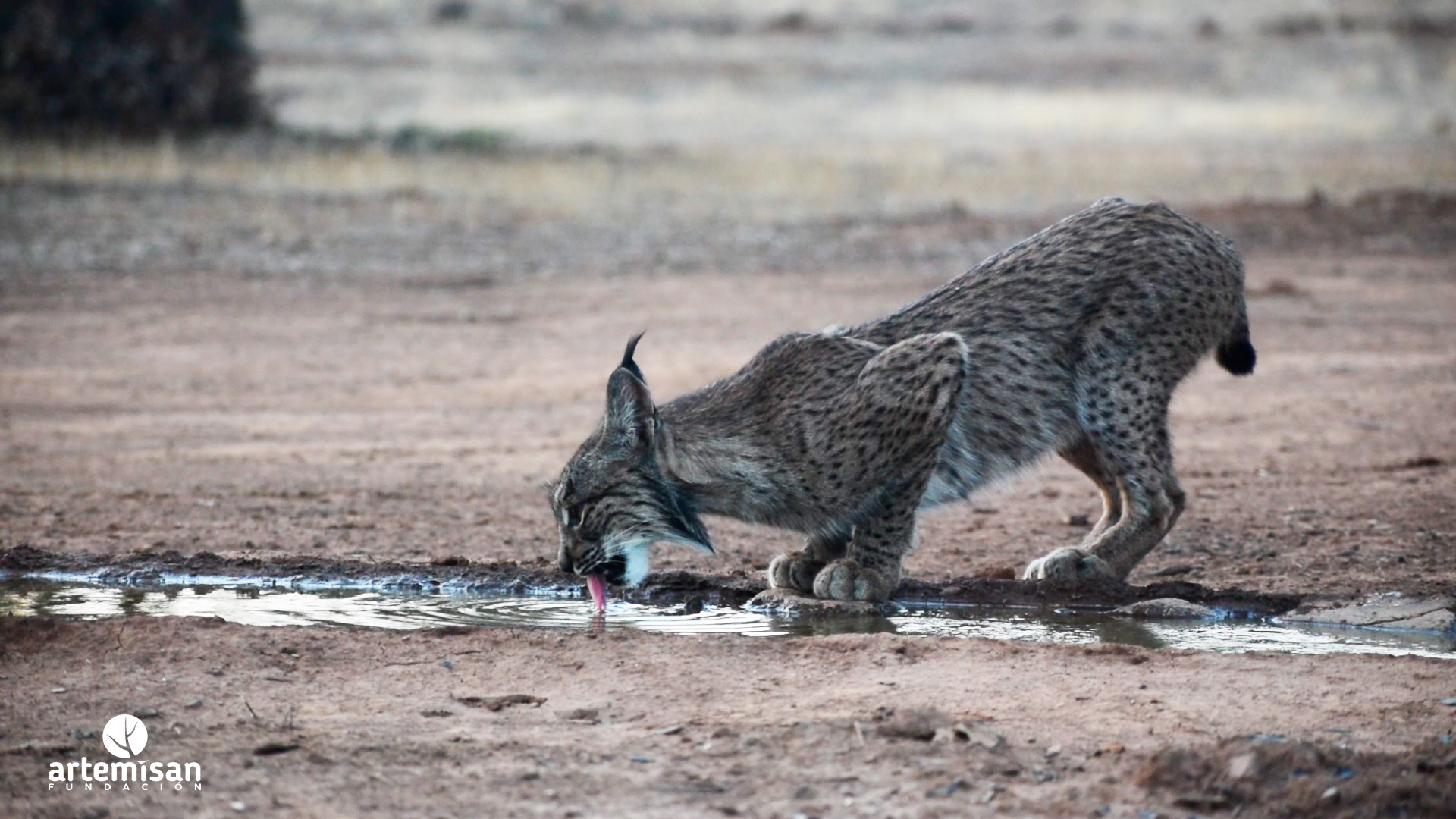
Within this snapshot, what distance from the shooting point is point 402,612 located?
702 cm

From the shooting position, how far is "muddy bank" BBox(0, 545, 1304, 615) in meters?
7.11

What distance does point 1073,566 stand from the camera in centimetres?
745

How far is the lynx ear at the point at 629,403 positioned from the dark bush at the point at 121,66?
19702mm

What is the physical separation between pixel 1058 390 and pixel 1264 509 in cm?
201

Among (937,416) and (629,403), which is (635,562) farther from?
(937,416)

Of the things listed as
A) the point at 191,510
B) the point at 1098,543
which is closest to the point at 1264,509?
the point at 1098,543

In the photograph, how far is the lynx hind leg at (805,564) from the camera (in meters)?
7.44

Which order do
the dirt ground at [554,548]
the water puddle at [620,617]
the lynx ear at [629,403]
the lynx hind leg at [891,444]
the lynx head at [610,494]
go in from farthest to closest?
the lynx hind leg at [891,444] → the lynx head at [610,494] → the lynx ear at [629,403] → the water puddle at [620,617] → the dirt ground at [554,548]

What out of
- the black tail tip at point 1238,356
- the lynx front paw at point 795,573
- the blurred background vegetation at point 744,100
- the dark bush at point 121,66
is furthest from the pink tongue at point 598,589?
the dark bush at point 121,66

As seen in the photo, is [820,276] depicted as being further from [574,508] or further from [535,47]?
[535,47]

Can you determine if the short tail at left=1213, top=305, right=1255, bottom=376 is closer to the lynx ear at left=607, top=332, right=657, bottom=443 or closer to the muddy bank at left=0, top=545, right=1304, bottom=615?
the muddy bank at left=0, top=545, right=1304, bottom=615

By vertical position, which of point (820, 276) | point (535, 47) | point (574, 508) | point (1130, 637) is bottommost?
point (1130, 637)

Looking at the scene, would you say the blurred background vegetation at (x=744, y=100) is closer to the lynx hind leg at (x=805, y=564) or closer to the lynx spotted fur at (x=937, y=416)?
the lynx spotted fur at (x=937, y=416)

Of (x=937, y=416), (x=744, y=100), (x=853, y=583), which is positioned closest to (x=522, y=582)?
(x=853, y=583)
